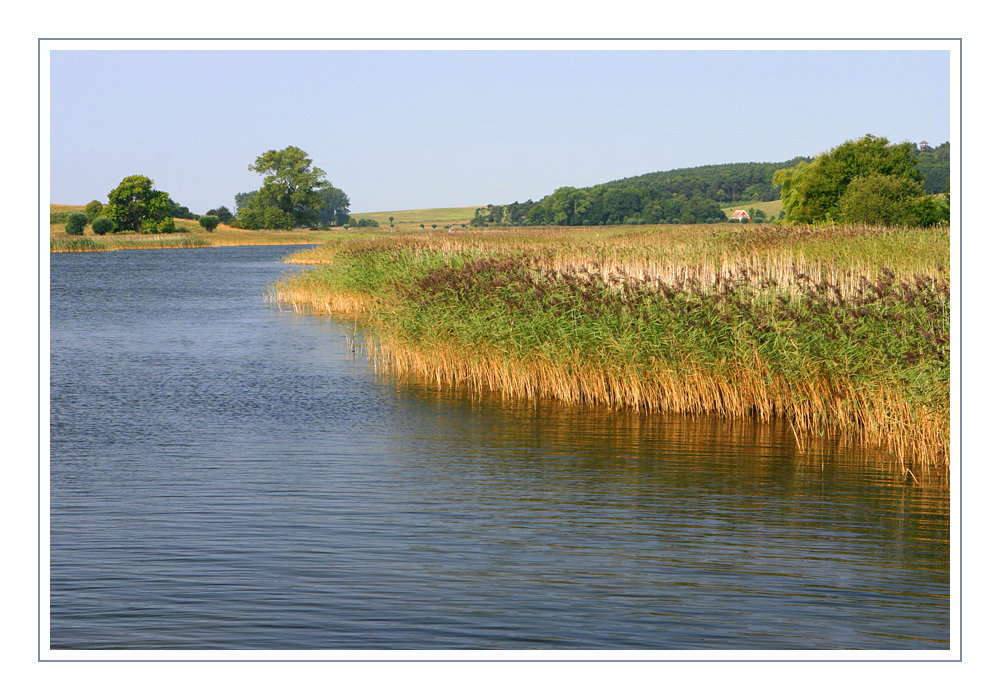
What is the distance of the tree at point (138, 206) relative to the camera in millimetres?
81250

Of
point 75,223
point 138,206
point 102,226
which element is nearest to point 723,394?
point 75,223

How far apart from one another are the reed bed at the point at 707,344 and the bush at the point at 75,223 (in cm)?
6136

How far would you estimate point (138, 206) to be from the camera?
273 feet

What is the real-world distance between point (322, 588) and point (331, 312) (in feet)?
68.1

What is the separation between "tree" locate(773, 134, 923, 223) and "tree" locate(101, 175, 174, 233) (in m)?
58.7

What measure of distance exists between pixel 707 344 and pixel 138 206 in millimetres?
81767

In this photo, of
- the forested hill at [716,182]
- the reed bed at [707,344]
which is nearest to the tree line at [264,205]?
the forested hill at [716,182]

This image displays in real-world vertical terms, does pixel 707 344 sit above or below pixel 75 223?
below

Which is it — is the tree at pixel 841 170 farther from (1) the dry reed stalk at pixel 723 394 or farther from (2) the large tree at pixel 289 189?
(2) the large tree at pixel 289 189

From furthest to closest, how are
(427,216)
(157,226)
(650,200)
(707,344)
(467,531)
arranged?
1. (427,216)
2. (157,226)
3. (650,200)
4. (707,344)
5. (467,531)

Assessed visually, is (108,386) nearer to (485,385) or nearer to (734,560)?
(485,385)

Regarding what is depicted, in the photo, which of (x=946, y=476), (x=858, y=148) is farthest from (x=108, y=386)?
(x=858, y=148)

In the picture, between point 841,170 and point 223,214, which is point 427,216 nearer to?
point 223,214

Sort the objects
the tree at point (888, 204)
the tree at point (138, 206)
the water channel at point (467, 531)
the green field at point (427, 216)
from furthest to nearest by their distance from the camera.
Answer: the green field at point (427, 216)
the tree at point (138, 206)
the tree at point (888, 204)
the water channel at point (467, 531)
